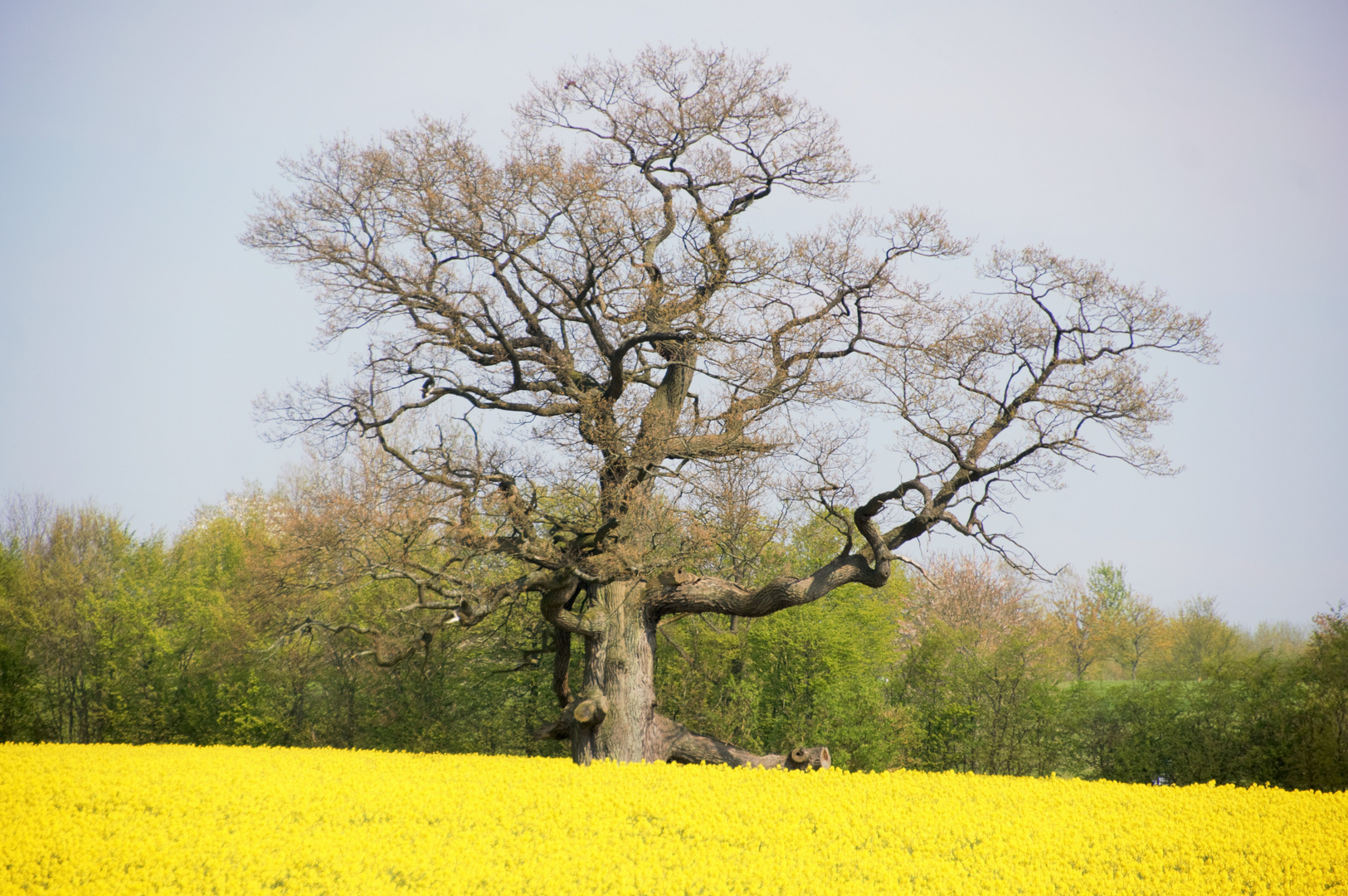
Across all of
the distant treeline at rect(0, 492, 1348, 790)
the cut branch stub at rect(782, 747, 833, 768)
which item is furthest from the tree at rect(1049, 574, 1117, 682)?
the cut branch stub at rect(782, 747, 833, 768)

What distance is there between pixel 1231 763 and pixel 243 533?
24.5 meters

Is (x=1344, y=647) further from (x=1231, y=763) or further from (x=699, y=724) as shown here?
(x=699, y=724)

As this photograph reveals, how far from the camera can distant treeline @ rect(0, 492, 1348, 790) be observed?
1355 centimetres

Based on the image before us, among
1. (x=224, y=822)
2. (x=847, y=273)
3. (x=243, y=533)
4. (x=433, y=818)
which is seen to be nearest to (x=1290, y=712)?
(x=847, y=273)

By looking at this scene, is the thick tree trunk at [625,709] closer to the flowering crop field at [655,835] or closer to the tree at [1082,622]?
the flowering crop field at [655,835]

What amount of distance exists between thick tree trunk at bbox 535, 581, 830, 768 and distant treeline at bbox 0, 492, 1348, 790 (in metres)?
1.53

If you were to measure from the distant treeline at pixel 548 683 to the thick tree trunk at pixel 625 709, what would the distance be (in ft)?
5.01

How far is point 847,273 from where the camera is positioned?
13.2 meters

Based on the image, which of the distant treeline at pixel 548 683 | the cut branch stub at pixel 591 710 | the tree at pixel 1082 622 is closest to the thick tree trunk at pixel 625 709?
the cut branch stub at pixel 591 710

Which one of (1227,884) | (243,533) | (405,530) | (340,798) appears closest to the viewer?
(1227,884)

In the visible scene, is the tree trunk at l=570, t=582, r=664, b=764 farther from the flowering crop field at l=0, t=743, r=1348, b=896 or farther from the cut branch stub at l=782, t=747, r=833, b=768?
the cut branch stub at l=782, t=747, r=833, b=768

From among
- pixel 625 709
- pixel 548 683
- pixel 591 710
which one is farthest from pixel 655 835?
pixel 548 683

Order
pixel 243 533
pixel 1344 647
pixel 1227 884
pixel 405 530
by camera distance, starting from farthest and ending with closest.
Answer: pixel 243 533 < pixel 1344 647 < pixel 405 530 < pixel 1227 884

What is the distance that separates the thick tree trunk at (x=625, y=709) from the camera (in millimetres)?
12367
